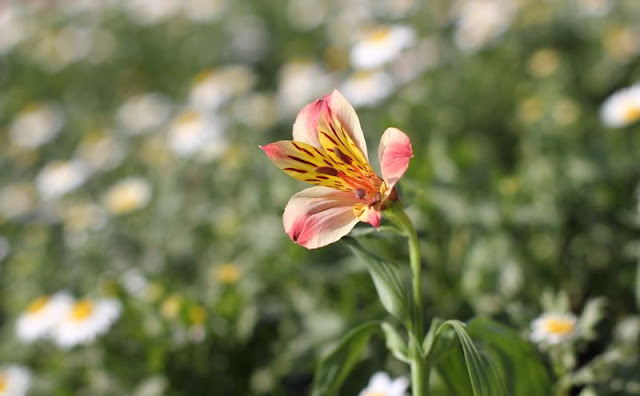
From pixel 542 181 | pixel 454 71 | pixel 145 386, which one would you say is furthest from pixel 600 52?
pixel 145 386

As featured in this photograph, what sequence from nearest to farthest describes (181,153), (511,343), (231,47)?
1. (511,343)
2. (181,153)
3. (231,47)

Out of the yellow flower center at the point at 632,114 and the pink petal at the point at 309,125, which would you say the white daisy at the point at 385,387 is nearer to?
the pink petal at the point at 309,125

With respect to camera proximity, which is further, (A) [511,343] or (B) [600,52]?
(B) [600,52]

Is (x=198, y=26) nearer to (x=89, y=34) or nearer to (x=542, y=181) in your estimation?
(x=89, y=34)

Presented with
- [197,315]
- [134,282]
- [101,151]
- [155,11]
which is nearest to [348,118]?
[197,315]

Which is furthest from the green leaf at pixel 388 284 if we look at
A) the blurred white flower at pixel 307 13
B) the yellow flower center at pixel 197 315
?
the blurred white flower at pixel 307 13

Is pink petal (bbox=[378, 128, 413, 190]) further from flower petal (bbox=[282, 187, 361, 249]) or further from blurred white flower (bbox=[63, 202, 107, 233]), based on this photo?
blurred white flower (bbox=[63, 202, 107, 233])

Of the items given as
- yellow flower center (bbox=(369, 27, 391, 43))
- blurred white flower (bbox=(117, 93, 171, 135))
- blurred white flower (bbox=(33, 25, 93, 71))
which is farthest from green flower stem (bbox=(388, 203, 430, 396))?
blurred white flower (bbox=(33, 25, 93, 71))
